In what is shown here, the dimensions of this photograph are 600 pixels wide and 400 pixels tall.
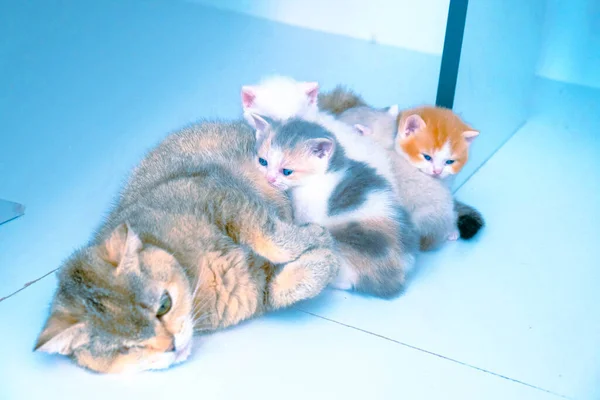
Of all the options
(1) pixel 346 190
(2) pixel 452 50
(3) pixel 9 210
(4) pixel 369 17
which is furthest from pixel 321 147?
(4) pixel 369 17

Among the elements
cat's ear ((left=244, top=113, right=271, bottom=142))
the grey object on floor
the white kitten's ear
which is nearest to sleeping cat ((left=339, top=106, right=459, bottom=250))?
the white kitten's ear

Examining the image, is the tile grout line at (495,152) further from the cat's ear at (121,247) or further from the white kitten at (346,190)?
the cat's ear at (121,247)

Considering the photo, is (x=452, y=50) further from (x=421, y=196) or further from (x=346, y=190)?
(x=346, y=190)

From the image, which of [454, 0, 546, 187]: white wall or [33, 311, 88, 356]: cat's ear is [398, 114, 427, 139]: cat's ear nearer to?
[454, 0, 546, 187]: white wall

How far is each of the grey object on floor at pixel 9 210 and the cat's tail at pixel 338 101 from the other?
1.08 metres

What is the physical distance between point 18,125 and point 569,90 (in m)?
2.54

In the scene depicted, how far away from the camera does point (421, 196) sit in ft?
6.48

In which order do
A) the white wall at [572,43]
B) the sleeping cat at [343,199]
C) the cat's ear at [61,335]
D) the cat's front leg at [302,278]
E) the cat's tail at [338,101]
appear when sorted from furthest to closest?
the white wall at [572,43], the cat's tail at [338,101], the sleeping cat at [343,199], the cat's front leg at [302,278], the cat's ear at [61,335]

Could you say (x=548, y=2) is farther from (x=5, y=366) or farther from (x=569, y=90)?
(x=5, y=366)

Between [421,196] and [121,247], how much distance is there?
983 millimetres

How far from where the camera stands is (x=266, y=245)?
1.60m

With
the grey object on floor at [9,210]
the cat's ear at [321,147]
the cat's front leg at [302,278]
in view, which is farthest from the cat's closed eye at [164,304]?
the grey object on floor at [9,210]

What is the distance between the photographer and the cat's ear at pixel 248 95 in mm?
2166

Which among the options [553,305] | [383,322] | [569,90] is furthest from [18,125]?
[569,90]
